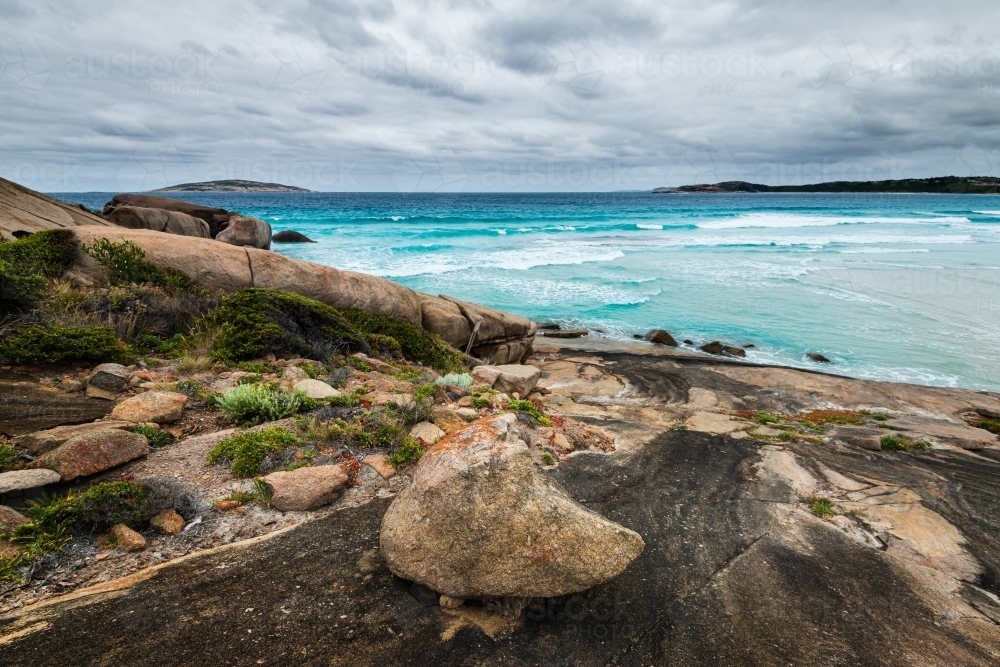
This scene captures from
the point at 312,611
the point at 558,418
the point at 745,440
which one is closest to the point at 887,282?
the point at 745,440

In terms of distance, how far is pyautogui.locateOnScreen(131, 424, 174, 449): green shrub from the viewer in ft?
18.4

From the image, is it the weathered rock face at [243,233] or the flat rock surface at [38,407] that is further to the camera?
the weathered rock face at [243,233]

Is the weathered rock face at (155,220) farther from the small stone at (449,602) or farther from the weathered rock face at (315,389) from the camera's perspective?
the small stone at (449,602)

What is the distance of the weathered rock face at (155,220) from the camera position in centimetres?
2245

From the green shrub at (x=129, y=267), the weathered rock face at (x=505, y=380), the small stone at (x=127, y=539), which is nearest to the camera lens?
the small stone at (x=127, y=539)

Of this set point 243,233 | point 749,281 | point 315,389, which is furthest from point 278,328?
point 749,281

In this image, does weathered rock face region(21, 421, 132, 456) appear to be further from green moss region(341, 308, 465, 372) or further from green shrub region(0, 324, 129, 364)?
green moss region(341, 308, 465, 372)

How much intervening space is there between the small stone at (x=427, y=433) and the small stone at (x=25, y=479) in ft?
11.8

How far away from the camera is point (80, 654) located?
3.31 meters

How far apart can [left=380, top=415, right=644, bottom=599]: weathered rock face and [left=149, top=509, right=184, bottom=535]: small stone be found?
2036 millimetres

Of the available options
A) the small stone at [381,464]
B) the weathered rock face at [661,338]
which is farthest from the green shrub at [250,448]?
the weathered rock face at [661,338]

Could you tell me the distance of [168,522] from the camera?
4609 millimetres

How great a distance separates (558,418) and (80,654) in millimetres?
6444

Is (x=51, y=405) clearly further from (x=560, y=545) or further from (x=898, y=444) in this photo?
(x=898, y=444)
